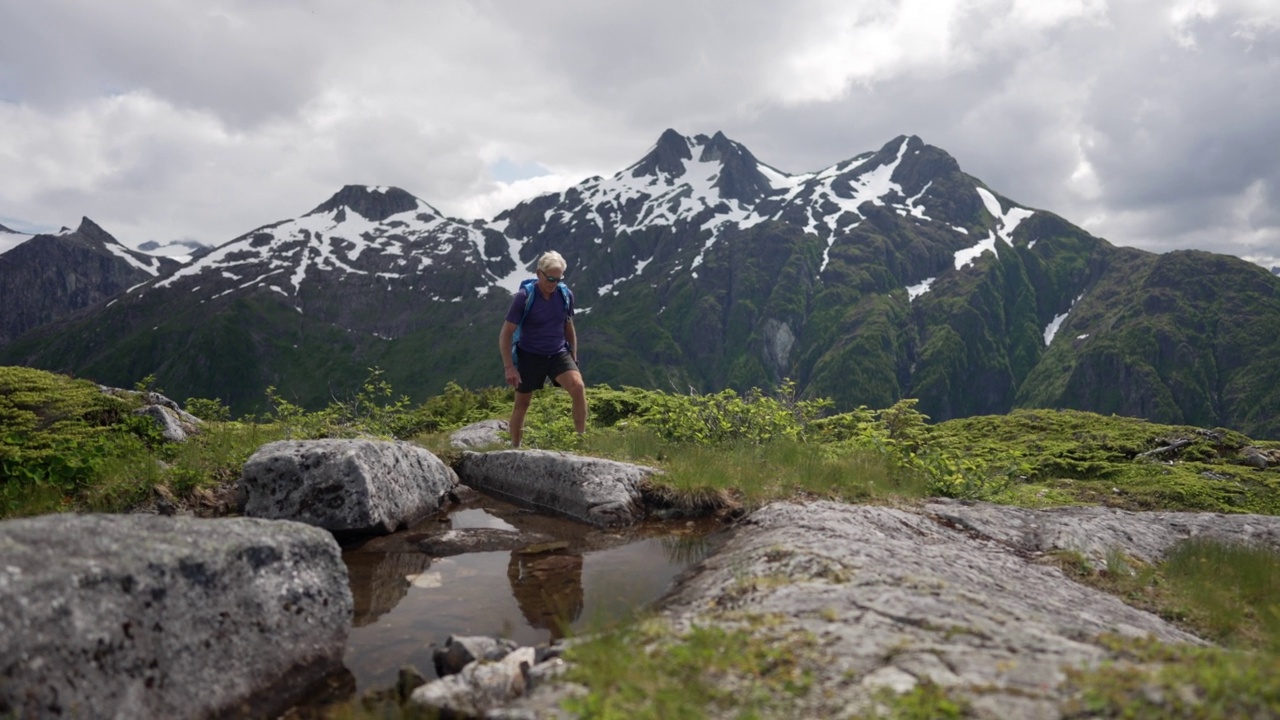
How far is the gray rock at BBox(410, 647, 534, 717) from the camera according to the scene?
12.6 feet

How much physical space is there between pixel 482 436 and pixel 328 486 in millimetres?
7482

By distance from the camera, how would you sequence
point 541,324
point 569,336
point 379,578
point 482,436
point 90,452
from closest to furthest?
point 379,578 < point 90,452 < point 541,324 < point 569,336 < point 482,436

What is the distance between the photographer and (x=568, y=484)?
9781mm

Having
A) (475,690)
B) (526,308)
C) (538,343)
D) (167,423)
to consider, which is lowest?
(475,690)

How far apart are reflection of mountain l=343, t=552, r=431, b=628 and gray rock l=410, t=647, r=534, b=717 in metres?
2.18

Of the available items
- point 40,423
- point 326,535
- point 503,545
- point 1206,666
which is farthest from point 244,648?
point 40,423

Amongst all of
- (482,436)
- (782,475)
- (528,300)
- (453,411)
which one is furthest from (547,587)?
(453,411)

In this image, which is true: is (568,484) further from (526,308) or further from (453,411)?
(453,411)

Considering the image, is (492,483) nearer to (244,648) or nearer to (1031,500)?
(244,648)

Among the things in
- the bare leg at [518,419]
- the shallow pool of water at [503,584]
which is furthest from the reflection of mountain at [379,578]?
the bare leg at [518,419]

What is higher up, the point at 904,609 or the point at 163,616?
the point at 904,609

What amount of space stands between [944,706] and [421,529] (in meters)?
7.15

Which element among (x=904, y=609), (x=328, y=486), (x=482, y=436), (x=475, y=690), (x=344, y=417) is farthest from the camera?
(x=482, y=436)

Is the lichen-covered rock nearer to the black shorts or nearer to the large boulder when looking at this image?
the black shorts
